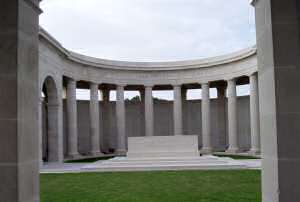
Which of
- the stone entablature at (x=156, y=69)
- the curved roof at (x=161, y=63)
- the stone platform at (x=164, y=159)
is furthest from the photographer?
the curved roof at (x=161, y=63)

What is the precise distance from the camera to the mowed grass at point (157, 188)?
719 inches

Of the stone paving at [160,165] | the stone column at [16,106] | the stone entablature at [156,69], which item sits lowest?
the stone paving at [160,165]

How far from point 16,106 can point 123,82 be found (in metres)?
50.8

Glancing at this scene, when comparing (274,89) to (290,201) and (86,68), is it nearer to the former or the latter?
(290,201)

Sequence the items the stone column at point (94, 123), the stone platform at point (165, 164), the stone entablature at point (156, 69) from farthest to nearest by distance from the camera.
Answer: the stone column at point (94, 123) < the stone entablature at point (156, 69) < the stone platform at point (165, 164)

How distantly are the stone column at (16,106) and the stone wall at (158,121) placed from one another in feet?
186

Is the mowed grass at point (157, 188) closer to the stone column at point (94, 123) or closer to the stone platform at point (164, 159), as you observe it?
the stone platform at point (164, 159)

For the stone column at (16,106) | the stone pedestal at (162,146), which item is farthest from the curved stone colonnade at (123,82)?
the stone column at (16,106)

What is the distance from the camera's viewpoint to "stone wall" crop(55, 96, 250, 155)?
6594 cm

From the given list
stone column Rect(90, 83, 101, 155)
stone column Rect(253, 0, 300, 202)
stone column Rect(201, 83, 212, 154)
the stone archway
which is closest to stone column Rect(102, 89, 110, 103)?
stone column Rect(90, 83, 101, 155)

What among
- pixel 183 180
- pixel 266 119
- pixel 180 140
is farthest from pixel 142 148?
pixel 266 119

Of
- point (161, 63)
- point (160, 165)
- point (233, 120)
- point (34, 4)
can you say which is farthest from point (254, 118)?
point (34, 4)

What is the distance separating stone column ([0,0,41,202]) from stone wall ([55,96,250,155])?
5680 cm

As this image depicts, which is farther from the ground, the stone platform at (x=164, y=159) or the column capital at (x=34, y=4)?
the column capital at (x=34, y=4)
